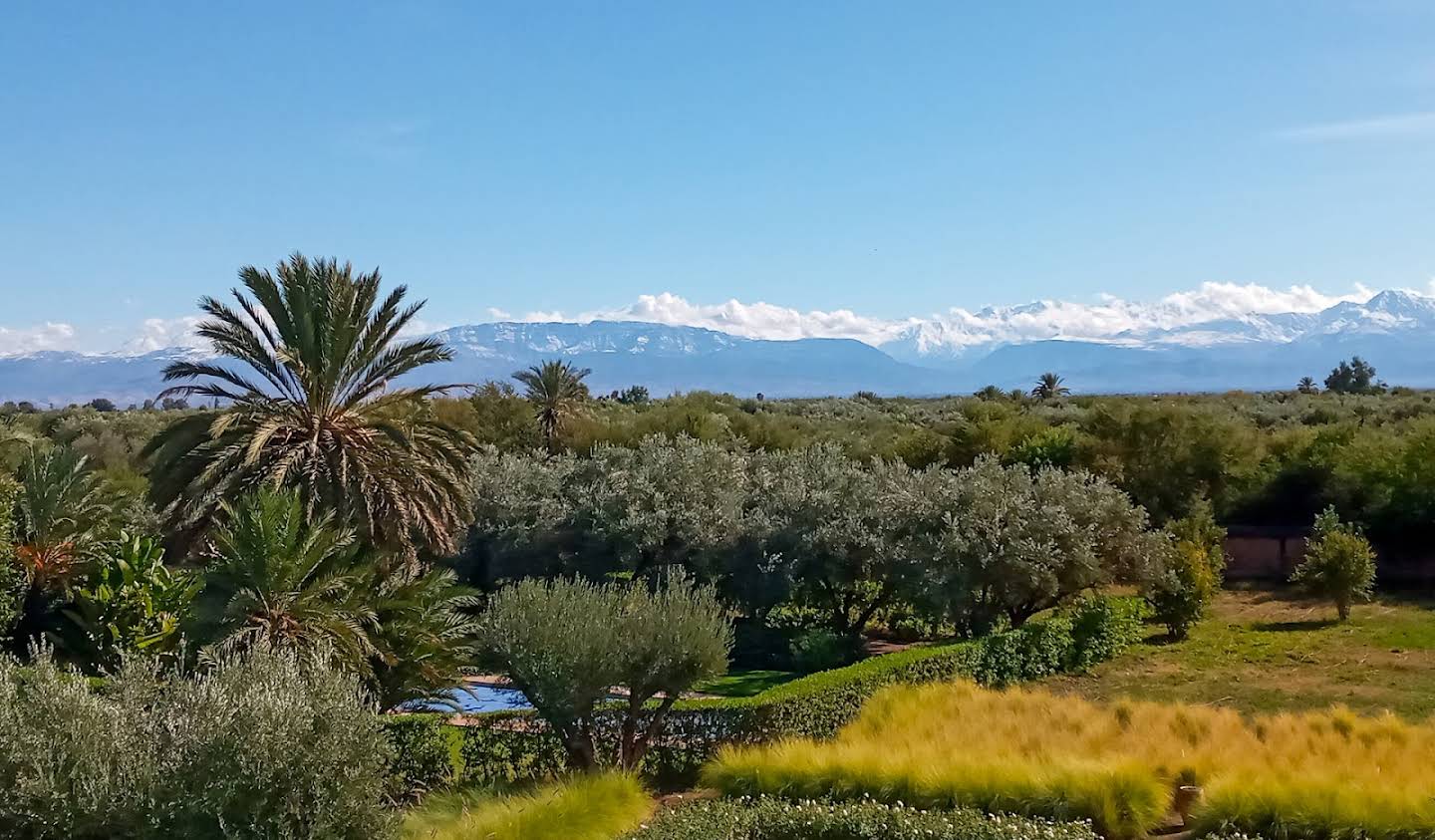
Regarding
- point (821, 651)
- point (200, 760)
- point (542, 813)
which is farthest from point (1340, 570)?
point (200, 760)

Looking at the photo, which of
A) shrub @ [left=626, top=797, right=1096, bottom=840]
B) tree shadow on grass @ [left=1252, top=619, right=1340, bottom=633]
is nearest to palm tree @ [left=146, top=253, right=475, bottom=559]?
shrub @ [left=626, top=797, right=1096, bottom=840]

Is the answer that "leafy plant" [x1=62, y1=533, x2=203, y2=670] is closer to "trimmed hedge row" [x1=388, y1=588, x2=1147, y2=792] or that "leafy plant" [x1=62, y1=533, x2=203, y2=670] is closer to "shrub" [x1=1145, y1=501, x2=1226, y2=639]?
"trimmed hedge row" [x1=388, y1=588, x2=1147, y2=792]

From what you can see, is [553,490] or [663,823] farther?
[553,490]

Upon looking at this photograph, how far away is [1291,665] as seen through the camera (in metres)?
17.5

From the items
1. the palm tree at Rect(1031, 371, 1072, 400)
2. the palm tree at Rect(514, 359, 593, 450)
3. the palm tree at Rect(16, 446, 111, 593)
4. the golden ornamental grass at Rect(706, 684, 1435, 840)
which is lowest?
the golden ornamental grass at Rect(706, 684, 1435, 840)

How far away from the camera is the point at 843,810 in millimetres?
9633

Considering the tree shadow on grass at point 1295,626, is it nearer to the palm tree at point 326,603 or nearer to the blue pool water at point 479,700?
the blue pool water at point 479,700

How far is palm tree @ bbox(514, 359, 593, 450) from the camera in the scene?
3947 centimetres

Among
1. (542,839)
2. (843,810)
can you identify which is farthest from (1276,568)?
(542,839)

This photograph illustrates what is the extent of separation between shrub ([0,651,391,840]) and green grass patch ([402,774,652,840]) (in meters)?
1.27

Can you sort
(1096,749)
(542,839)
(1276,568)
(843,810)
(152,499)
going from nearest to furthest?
(542,839) < (843,810) < (1096,749) < (152,499) < (1276,568)

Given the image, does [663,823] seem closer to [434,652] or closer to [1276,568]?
[434,652]

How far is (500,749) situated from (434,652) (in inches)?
99.4

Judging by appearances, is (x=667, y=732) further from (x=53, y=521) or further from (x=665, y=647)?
(x=53, y=521)
